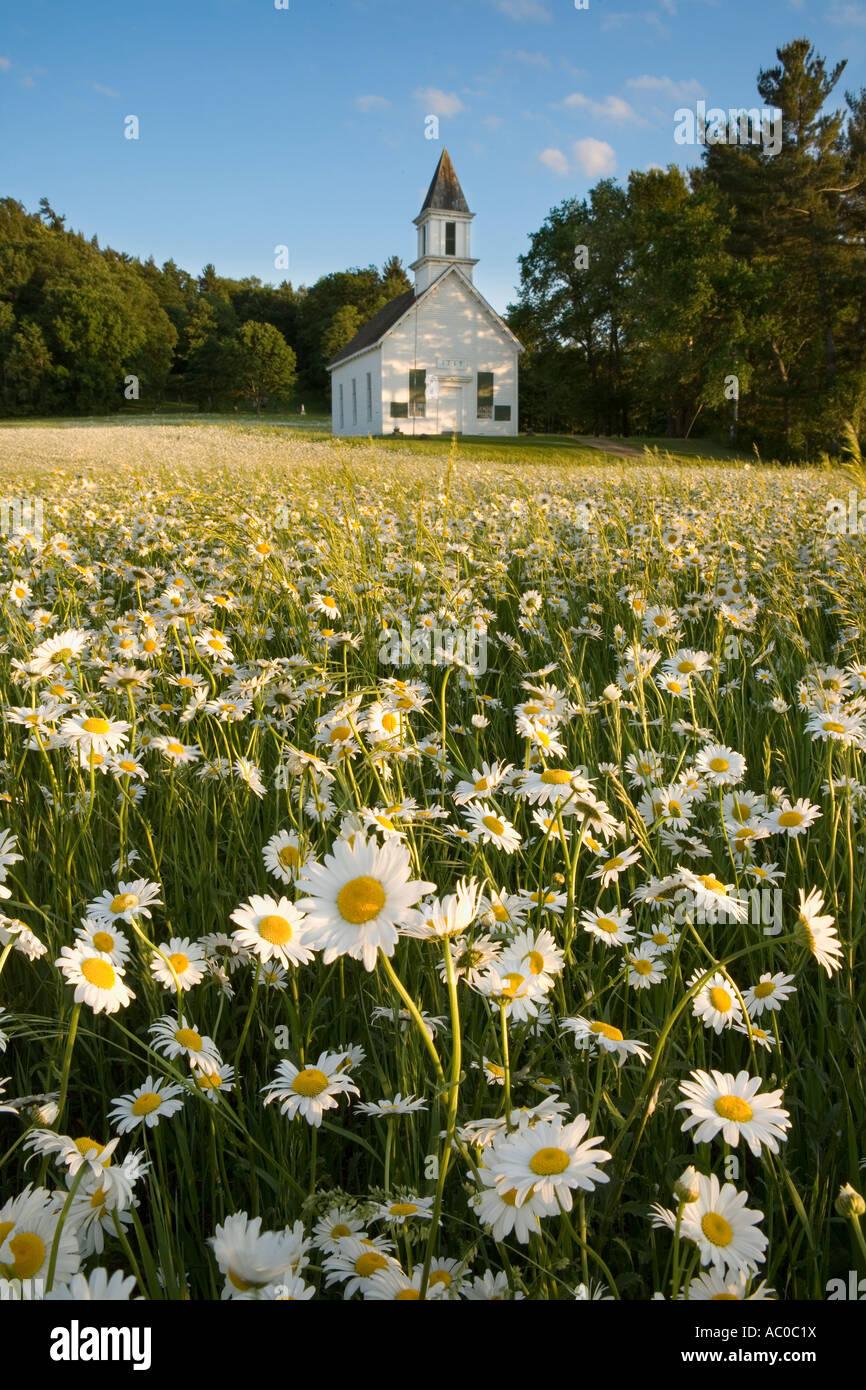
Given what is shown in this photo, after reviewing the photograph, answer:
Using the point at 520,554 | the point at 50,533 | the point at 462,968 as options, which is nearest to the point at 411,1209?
the point at 462,968

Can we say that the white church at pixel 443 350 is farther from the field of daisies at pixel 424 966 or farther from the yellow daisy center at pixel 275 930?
the yellow daisy center at pixel 275 930

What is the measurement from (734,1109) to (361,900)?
54 centimetres

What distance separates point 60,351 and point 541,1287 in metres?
76.7

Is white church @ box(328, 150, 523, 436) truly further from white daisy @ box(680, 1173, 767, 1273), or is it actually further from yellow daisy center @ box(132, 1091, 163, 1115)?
white daisy @ box(680, 1173, 767, 1273)

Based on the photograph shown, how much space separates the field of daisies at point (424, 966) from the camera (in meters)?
0.94

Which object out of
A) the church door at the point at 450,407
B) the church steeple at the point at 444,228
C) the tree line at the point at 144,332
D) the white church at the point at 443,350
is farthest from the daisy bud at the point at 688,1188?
the tree line at the point at 144,332

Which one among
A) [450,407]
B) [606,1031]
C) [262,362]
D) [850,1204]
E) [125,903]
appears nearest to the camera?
[850,1204]

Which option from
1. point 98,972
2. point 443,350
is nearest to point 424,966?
point 98,972

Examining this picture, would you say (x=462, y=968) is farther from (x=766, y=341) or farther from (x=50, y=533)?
(x=766, y=341)

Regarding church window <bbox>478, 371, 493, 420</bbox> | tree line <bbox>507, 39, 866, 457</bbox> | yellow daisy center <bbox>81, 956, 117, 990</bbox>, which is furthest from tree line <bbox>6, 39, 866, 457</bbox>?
yellow daisy center <bbox>81, 956, 117, 990</bbox>

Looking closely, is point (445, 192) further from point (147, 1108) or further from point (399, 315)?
point (147, 1108)

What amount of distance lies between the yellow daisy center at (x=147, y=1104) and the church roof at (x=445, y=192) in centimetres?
4640

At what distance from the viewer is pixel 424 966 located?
1.72 metres
